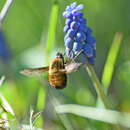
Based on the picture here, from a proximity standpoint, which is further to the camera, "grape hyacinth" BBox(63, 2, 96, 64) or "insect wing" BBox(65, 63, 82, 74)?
"grape hyacinth" BBox(63, 2, 96, 64)

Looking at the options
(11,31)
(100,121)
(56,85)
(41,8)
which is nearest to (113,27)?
(41,8)

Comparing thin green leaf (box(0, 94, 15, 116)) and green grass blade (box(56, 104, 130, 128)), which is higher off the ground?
thin green leaf (box(0, 94, 15, 116))

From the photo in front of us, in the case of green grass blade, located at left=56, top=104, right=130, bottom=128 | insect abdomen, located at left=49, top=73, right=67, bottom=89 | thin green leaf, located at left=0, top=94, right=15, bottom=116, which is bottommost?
green grass blade, located at left=56, top=104, right=130, bottom=128

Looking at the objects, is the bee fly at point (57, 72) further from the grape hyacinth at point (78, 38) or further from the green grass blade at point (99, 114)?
the green grass blade at point (99, 114)

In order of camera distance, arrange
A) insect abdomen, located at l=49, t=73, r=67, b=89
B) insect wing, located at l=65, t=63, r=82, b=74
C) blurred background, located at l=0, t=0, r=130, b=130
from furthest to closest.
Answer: blurred background, located at l=0, t=0, r=130, b=130
insect abdomen, located at l=49, t=73, r=67, b=89
insect wing, located at l=65, t=63, r=82, b=74

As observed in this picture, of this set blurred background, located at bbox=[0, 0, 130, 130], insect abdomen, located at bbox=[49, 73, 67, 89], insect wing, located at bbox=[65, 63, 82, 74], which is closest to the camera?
insect wing, located at bbox=[65, 63, 82, 74]

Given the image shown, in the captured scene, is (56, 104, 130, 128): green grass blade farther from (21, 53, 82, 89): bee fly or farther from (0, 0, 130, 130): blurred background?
(21, 53, 82, 89): bee fly

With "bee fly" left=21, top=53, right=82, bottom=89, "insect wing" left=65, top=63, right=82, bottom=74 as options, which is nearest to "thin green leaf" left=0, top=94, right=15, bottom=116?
"bee fly" left=21, top=53, right=82, bottom=89

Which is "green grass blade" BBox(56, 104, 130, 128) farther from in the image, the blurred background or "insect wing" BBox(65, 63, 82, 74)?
"insect wing" BBox(65, 63, 82, 74)
